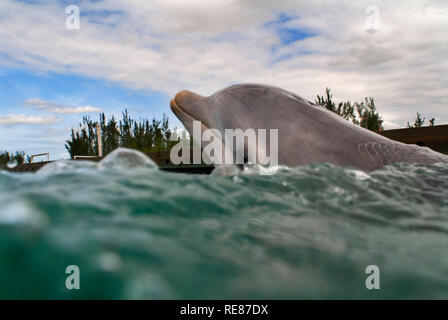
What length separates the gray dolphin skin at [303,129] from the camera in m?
2.09

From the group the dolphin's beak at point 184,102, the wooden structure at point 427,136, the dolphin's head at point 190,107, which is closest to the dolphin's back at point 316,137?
the dolphin's head at point 190,107

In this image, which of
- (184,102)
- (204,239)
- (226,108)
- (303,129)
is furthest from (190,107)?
(204,239)

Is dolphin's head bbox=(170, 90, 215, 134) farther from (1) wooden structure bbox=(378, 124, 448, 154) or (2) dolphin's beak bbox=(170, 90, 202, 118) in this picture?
(1) wooden structure bbox=(378, 124, 448, 154)

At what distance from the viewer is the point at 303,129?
2.21 m

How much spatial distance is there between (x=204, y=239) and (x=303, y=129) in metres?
1.51

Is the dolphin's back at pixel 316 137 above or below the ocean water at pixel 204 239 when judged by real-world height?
above

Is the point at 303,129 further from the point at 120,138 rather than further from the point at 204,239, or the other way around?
the point at 120,138

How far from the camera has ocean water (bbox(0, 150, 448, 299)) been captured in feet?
2.28

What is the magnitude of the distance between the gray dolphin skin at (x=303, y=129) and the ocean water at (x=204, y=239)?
0.67 m

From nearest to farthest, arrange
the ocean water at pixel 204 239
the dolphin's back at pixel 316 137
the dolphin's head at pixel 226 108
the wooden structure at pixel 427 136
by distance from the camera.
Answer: the ocean water at pixel 204 239, the dolphin's back at pixel 316 137, the dolphin's head at pixel 226 108, the wooden structure at pixel 427 136

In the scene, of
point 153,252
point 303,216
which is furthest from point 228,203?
point 153,252

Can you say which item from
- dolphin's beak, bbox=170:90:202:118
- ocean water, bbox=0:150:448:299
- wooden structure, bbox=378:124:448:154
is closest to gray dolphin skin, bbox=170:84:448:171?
dolphin's beak, bbox=170:90:202:118

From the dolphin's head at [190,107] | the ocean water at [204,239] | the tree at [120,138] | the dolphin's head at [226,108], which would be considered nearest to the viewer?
the ocean water at [204,239]

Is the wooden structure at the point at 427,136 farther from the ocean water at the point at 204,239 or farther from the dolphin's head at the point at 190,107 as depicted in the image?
the ocean water at the point at 204,239
